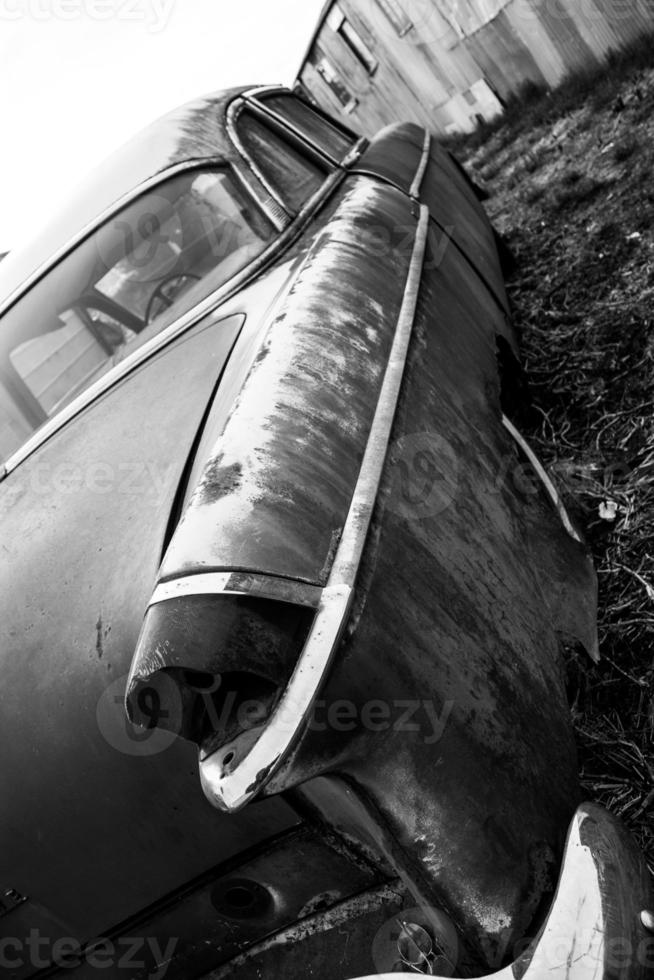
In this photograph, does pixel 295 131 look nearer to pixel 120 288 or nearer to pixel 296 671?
pixel 120 288

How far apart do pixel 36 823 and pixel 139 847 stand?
0.19 metres

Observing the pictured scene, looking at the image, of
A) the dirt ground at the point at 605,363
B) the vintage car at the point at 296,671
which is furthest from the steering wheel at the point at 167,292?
the dirt ground at the point at 605,363

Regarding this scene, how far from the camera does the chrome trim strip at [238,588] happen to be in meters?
1.20

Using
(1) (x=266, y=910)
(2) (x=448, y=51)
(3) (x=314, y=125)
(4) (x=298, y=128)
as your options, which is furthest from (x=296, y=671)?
(2) (x=448, y=51)

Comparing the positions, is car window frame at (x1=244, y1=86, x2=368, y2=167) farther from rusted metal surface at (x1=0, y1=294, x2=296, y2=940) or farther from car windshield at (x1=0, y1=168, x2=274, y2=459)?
rusted metal surface at (x1=0, y1=294, x2=296, y2=940)

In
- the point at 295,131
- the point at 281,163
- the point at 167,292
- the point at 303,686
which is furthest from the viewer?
the point at 295,131

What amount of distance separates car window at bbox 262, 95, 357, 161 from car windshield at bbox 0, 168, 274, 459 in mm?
1016

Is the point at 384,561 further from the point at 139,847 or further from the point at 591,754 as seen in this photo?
the point at 591,754

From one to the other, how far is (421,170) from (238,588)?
10.4 ft

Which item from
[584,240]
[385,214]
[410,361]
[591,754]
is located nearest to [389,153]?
[385,214]

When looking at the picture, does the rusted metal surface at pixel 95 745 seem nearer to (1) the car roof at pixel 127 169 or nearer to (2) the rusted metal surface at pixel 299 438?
(2) the rusted metal surface at pixel 299 438

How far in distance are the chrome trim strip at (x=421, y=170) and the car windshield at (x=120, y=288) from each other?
31.5 inches

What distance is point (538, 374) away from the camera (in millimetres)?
3764

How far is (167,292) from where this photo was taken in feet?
8.67
